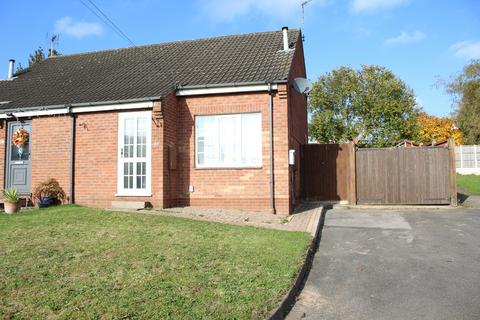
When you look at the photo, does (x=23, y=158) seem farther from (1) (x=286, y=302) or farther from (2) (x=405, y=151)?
(2) (x=405, y=151)

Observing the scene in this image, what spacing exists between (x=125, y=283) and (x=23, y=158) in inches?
372

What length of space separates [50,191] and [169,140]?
151 inches

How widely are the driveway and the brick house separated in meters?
2.78

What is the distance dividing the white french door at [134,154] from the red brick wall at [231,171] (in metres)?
1.01

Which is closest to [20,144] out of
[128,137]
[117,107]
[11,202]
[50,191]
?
[50,191]

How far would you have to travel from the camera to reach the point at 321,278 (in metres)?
5.88

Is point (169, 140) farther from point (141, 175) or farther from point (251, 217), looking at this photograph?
point (251, 217)

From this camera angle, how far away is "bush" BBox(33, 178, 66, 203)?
11.5 metres

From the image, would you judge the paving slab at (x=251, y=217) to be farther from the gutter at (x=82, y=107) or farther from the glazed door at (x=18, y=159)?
the glazed door at (x=18, y=159)

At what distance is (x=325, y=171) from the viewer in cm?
1465

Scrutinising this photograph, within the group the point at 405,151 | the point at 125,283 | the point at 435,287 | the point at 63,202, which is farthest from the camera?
the point at 405,151

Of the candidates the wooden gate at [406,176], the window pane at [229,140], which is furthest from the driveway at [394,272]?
the window pane at [229,140]

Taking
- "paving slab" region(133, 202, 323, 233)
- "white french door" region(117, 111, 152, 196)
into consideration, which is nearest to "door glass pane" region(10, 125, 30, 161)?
"white french door" region(117, 111, 152, 196)

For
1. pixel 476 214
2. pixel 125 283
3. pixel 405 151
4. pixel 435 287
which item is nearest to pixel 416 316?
pixel 435 287
